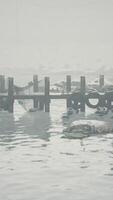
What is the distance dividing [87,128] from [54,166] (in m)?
9.89

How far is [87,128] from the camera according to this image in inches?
1192

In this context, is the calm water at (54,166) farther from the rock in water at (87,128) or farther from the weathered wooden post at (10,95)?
the weathered wooden post at (10,95)

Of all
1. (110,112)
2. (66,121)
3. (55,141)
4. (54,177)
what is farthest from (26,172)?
(110,112)

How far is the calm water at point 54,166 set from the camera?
1658 centimetres

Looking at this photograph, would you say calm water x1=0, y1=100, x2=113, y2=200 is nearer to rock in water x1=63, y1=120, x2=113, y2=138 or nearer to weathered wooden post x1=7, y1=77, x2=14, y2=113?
rock in water x1=63, y1=120, x2=113, y2=138

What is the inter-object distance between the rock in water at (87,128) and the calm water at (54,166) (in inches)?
32.8

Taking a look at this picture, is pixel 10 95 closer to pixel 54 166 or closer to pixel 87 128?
pixel 87 128

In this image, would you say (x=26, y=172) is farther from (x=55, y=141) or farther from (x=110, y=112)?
(x=110, y=112)

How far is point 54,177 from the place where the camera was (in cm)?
1870

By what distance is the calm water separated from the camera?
16578 mm

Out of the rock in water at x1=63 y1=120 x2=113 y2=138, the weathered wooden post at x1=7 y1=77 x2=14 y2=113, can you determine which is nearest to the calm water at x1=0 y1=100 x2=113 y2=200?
the rock in water at x1=63 y1=120 x2=113 y2=138

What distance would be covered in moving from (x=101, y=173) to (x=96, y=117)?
23.9m

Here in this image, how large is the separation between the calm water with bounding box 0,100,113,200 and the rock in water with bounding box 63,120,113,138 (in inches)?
32.8

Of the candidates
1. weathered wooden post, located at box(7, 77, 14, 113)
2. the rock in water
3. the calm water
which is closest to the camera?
the calm water
